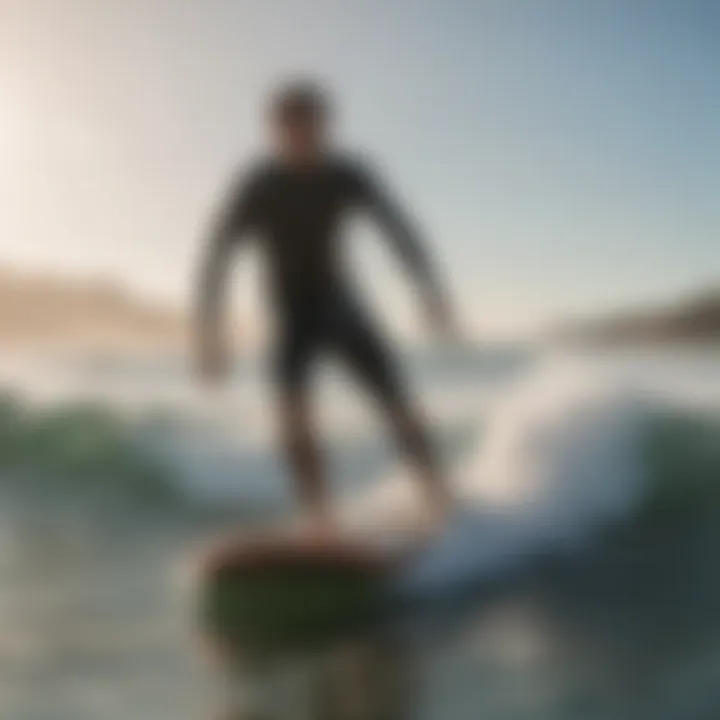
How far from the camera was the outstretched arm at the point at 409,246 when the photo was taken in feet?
3.93

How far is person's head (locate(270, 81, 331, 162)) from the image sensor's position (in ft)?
3.90

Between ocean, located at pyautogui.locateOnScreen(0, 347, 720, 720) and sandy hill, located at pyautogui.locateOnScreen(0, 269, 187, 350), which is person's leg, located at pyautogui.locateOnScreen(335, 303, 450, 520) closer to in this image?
ocean, located at pyautogui.locateOnScreen(0, 347, 720, 720)

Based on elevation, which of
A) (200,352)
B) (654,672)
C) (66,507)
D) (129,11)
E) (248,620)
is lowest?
(654,672)

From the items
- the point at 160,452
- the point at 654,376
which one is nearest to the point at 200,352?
the point at 160,452

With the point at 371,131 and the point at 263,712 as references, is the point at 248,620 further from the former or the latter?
the point at 371,131

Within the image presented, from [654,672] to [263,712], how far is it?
1.33 feet

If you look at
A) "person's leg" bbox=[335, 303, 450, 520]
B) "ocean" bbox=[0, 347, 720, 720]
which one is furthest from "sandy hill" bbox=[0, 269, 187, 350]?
"person's leg" bbox=[335, 303, 450, 520]

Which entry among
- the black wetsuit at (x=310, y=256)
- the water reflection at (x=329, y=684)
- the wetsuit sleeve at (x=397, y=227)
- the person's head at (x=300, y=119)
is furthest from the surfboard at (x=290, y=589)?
the person's head at (x=300, y=119)

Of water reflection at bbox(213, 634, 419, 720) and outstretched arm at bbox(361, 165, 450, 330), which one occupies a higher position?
outstretched arm at bbox(361, 165, 450, 330)

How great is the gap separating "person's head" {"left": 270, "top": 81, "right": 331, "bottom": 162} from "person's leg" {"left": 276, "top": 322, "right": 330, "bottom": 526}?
0.60 feet

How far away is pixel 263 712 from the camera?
3.76ft

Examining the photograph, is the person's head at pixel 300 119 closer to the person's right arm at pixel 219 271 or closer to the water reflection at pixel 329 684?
the person's right arm at pixel 219 271

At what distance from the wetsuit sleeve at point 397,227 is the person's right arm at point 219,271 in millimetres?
113

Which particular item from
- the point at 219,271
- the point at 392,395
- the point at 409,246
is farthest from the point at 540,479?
the point at 219,271
